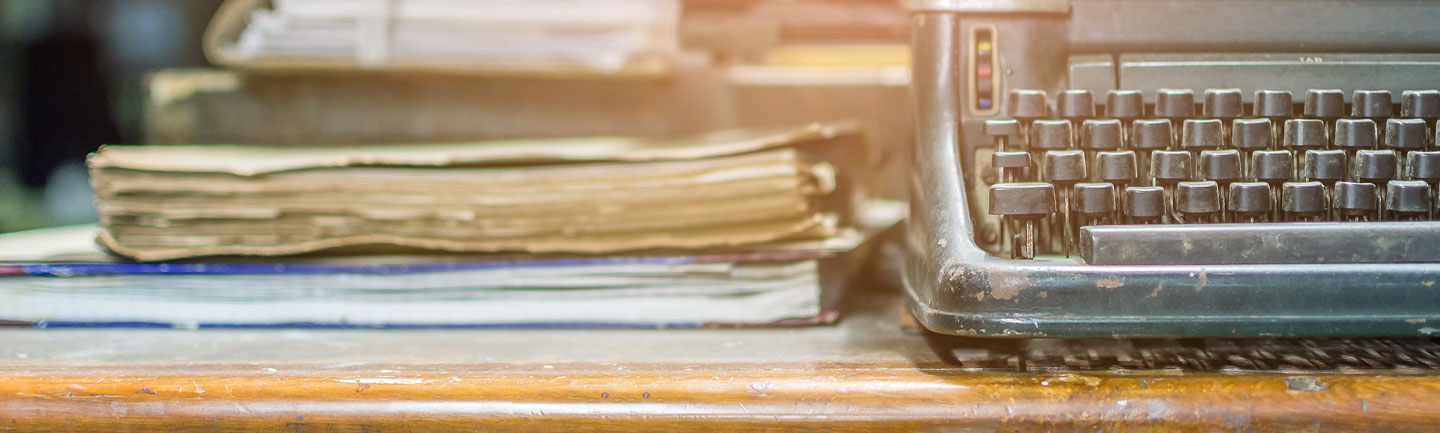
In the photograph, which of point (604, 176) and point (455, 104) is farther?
point (455, 104)

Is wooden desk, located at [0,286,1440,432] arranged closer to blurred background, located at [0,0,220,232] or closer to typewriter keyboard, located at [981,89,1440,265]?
typewriter keyboard, located at [981,89,1440,265]

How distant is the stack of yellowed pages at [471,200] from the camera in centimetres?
61

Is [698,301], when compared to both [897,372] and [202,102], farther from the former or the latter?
[202,102]

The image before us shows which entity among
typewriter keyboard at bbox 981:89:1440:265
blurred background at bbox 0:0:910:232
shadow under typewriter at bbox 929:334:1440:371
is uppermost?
blurred background at bbox 0:0:910:232

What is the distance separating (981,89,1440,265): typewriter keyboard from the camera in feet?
1.55

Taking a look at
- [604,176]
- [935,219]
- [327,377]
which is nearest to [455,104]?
[604,176]

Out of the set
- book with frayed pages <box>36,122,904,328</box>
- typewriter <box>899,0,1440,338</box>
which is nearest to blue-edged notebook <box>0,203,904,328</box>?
book with frayed pages <box>36,122,904,328</box>

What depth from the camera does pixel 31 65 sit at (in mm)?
1308

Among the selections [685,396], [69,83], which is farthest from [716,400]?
[69,83]

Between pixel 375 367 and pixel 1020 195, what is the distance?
0.40 meters

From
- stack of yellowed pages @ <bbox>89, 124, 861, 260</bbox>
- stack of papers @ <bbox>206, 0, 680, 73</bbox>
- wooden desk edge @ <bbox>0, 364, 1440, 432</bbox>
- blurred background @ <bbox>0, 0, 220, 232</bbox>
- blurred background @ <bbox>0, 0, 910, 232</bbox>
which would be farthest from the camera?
blurred background @ <bbox>0, 0, 220, 232</bbox>

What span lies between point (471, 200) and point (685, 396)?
0.25 m

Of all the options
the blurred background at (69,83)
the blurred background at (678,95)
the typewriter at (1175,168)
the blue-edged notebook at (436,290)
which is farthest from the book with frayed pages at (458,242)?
the blurred background at (69,83)

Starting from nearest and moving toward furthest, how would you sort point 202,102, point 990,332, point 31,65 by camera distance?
point 990,332 → point 202,102 → point 31,65
